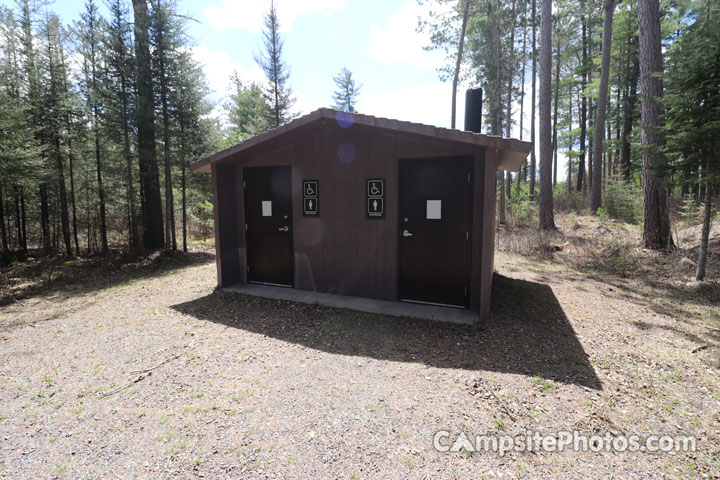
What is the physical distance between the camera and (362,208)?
16.2 feet

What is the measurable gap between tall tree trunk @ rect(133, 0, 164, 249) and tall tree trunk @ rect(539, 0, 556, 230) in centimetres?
1176

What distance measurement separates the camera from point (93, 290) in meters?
6.49

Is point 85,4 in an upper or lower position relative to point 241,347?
upper

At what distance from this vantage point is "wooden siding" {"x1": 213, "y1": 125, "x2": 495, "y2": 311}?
446 cm

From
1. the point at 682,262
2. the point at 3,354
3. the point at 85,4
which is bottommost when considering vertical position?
the point at 3,354

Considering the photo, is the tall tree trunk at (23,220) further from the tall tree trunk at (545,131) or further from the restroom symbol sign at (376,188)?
the tall tree trunk at (545,131)

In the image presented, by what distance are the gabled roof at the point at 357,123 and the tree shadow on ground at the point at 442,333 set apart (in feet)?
7.02

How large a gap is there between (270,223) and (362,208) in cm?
176

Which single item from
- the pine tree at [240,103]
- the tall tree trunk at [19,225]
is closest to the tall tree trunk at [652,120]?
the tall tree trunk at [19,225]

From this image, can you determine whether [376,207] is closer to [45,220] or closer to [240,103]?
[45,220]

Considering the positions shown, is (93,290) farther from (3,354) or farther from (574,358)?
(574,358)

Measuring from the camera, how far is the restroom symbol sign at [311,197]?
5.26m

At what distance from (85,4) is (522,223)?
15.5m

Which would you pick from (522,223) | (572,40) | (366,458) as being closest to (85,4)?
(366,458)
